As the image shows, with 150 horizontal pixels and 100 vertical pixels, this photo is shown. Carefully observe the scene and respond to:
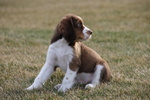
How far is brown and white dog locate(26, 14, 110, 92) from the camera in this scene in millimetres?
5270

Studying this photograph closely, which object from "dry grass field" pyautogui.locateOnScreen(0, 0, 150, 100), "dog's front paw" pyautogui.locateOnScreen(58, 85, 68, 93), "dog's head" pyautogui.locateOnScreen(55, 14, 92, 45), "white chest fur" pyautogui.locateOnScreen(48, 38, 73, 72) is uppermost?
"dog's head" pyautogui.locateOnScreen(55, 14, 92, 45)

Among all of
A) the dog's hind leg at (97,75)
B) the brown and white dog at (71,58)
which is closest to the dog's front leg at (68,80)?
the brown and white dog at (71,58)

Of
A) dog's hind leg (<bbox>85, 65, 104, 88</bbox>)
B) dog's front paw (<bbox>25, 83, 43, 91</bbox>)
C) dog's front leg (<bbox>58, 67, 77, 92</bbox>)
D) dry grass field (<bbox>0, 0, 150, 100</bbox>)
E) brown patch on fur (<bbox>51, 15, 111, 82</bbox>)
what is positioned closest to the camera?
dry grass field (<bbox>0, 0, 150, 100</bbox>)

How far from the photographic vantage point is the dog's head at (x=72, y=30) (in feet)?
17.0

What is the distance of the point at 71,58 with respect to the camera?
5352mm

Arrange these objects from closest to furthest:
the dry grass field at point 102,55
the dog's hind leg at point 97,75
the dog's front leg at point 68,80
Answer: the dry grass field at point 102,55 → the dog's front leg at point 68,80 → the dog's hind leg at point 97,75

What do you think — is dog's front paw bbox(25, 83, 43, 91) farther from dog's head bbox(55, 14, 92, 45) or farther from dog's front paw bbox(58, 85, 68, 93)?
dog's head bbox(55, 14, 92, 45)

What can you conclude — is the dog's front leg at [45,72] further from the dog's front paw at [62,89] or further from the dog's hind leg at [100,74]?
the dog's hind leg at [100,74]

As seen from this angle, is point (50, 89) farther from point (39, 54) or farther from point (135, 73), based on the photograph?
point (39, 54)

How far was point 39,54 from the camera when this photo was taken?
28.0ft

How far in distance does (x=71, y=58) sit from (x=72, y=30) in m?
0.52

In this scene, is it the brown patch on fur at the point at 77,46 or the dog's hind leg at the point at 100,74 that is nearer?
the brown patch on fur at the point at 77,46

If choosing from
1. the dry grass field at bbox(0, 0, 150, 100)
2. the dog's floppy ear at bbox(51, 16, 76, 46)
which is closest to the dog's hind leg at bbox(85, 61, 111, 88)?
the dry grass field at bbox(0, 0, 150, 100)

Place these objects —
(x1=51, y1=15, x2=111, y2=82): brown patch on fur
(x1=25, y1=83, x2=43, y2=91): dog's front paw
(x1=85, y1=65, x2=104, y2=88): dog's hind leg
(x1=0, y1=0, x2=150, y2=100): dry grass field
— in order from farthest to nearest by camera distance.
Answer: (x1=85, y1=65, x2=104, y2=88): dog's hind leg → (x1=25, y1=83, x2=43, y2=91): dog's front paw → (x1=51, y1=15, x2=111, y2=82): brown patch on fur → (x1=0, y1=0, x2=150, y2=100): dry grass field
